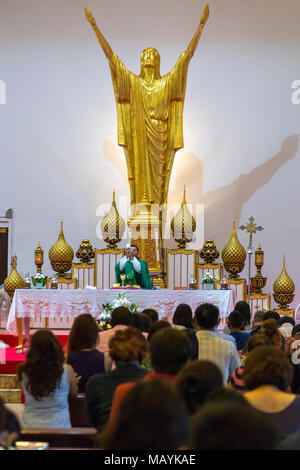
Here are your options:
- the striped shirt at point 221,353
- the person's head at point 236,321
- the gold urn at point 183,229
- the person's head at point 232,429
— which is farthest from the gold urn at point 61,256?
the person's head at point 232,429

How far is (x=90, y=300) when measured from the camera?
8.68m

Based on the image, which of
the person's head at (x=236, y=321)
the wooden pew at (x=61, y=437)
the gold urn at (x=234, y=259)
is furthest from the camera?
the gold urn at (x=234, y=259)

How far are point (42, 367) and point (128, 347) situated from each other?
1.51ft

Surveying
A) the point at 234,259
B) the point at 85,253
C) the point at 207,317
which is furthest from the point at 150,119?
the point at 207,317

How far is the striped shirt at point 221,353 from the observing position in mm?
4637

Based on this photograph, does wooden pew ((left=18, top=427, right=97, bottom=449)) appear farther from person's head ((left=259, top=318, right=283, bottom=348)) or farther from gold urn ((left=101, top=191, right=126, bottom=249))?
gold urn ((left=101, top=191, right=126, bottom=249))

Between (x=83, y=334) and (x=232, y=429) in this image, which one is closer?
(x=232, y=429)

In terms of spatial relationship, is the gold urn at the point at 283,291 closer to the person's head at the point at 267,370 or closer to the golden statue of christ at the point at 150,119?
the golden statue of christ at the point at 150,119

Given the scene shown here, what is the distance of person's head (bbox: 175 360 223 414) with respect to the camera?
262cm

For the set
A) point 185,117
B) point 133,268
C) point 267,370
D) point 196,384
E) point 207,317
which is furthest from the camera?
point 185,117

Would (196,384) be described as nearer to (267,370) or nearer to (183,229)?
(267,370)

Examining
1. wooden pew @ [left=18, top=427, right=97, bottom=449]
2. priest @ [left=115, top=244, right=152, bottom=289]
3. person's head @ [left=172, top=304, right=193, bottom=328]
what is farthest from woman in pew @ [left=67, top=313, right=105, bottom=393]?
priest @ [left=115, top=244, right=152, bottom=289]

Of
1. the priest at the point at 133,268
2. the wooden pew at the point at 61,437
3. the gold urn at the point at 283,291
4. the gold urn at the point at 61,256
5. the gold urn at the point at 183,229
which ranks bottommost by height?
the wooden pew at the point at 61,437

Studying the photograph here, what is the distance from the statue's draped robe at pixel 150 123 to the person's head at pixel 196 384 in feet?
28.6
